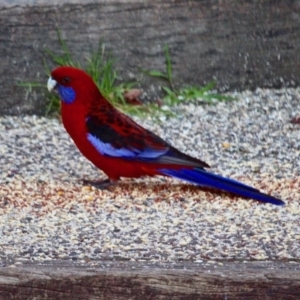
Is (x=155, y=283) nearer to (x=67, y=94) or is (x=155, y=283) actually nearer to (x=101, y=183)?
(x=101, y=183)

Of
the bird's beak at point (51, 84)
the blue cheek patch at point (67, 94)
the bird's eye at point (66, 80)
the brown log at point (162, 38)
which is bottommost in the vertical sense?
the blue cheek patch at point (67, 94)

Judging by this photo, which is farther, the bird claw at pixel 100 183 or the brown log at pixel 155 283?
the bird claw at pixel 100 183

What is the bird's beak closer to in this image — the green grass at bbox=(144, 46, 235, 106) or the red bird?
Answer: the red bird

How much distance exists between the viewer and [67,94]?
13.3 ft

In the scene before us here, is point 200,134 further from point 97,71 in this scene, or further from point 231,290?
point 231,290

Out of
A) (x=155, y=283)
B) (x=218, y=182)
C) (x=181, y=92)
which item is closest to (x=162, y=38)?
(x=181, y=92)

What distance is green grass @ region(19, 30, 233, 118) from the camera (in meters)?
4.92

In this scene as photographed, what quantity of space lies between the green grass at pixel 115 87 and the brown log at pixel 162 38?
0.10 ft

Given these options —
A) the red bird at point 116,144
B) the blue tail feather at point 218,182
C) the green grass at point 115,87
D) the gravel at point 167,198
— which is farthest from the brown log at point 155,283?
the green grass at point 115,87

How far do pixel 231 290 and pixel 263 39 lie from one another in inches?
107

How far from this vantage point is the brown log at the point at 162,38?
4.86 m

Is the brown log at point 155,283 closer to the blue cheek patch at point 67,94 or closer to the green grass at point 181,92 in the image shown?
the blue cheek patch at point 67,94

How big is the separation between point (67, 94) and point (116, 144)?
306 mm

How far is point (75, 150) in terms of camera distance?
14.7ft
